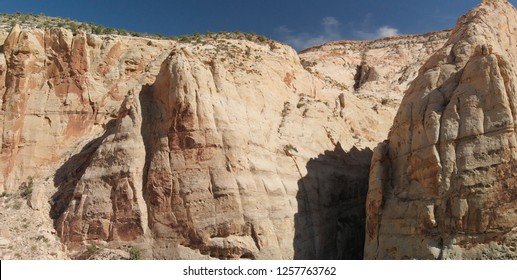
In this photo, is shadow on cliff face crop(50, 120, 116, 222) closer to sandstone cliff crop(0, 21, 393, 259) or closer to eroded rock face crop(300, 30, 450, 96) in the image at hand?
sandstone cliff crop(0, 21, 393, 259)

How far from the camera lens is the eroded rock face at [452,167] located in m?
21.7

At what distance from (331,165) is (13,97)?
19.5m

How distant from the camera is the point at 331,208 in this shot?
31609 millimetres

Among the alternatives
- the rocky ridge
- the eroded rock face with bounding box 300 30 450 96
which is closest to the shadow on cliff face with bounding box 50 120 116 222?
the rocky ridge

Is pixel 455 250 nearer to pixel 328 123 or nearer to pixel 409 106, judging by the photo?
pixel 409 106

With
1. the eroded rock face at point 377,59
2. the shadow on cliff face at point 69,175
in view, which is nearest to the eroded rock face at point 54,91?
the shadow on cliff face at point 69,175

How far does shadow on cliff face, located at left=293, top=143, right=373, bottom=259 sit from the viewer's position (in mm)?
29312

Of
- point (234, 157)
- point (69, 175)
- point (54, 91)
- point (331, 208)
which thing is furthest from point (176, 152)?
point (54, 91)

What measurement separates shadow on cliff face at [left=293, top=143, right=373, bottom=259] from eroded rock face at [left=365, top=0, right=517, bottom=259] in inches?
147

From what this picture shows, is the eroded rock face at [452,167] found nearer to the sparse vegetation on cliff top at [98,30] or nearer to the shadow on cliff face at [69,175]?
the shadow on cliff face at [69,175]

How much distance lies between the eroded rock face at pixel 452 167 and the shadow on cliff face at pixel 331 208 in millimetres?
3739

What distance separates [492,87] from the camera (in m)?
23.2

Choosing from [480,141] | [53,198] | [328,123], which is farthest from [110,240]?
[480,141]
